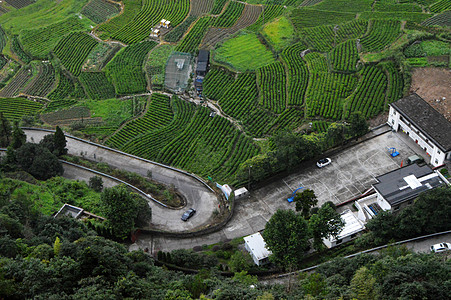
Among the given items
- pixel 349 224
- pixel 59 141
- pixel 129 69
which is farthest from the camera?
pixel 129 69

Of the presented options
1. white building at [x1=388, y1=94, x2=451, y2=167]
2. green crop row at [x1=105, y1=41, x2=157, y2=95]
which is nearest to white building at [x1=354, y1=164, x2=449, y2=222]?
white building at [x1=388, y1=94, x2=451, y2=167]

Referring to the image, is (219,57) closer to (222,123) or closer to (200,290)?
(222,123)

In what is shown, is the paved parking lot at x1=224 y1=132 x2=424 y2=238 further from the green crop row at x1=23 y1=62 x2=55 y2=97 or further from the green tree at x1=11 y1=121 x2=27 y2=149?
the green crop row at x1=23 y1=62 x2=55 y2=97

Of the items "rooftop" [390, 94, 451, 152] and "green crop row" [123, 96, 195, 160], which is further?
"green crop row" [123, 96, 195, 160]

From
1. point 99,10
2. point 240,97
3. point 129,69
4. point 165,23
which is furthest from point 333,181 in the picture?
point 99,10

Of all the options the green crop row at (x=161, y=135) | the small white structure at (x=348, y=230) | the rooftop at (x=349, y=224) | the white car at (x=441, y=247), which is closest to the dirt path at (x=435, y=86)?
the rooftop at (x=349, y=224)

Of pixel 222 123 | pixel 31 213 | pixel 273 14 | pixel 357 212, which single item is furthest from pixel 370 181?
pixel 273 14

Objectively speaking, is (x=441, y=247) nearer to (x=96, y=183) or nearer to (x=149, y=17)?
(x=96, y=183)

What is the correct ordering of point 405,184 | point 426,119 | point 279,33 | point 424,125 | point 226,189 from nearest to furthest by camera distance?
point 405,184
point 226,189
point 424,125
point 426,119
point 279,33
